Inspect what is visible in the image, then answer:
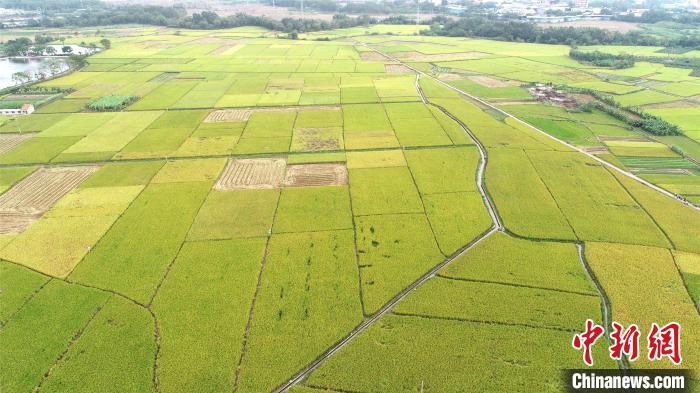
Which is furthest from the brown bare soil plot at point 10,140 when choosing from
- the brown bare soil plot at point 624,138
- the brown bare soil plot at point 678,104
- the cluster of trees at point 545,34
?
the cluster of trees at point 545,34

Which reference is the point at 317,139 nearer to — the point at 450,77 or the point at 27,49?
the point at 450,77

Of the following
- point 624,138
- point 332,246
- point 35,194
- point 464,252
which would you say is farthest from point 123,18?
point 464,252

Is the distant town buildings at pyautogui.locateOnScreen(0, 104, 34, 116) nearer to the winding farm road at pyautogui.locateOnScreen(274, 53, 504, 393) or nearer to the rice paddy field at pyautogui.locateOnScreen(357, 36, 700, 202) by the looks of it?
the winding farm road at pyautogui.locateOnScreen(274, 53, 504, 393)

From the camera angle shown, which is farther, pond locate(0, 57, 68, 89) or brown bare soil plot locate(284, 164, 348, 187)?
pond locate(0, 57, 68, 89)

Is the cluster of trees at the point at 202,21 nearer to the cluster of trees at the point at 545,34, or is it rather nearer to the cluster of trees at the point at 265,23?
the cluster of trees at the point at 265,23

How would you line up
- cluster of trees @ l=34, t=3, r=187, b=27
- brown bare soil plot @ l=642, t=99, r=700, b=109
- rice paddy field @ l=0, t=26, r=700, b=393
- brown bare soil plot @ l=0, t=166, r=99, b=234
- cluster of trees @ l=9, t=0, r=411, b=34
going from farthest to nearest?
cluster of trees @ l=34, t=3, r=187, b=27 → cluster of trees @ l=9, t=0, r=411, b=34 → brown bare soil plot @ l=642, t=99, r=700, b=109 → brown bare soil plot @ l=0, t=166, r=99, b=234 → rice paddy field @ l=0, t=26, r=700, b=393

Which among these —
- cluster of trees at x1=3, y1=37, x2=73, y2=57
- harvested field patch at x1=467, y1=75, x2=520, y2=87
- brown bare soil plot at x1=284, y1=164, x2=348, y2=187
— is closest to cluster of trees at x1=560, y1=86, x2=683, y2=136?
harvested field patch at x1=467, y1=75, x2=520, y2=87
